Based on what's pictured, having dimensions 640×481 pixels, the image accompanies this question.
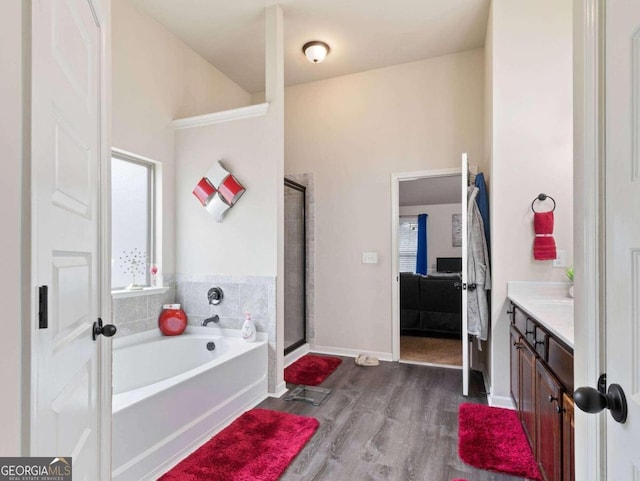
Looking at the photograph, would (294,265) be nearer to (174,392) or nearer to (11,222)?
(174,392)

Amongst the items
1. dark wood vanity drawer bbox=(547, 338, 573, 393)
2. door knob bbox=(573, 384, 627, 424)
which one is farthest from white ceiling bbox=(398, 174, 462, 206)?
door knob bbox=(573, 384, 627, 424)

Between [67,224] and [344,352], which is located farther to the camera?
[344,352]

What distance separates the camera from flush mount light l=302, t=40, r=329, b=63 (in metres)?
3.38

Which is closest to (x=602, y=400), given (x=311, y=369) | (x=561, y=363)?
(x=561, y=363)

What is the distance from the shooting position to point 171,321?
3.05 metres

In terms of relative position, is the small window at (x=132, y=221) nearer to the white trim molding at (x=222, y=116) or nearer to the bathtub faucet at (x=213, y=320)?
the white trim molding at (x=222, y=116)

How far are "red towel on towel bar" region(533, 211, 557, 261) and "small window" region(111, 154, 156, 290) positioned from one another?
328cm

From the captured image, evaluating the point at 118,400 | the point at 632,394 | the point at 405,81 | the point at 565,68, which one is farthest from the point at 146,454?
the point at 405,81

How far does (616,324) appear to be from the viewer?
67cm

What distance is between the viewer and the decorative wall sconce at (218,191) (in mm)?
3004

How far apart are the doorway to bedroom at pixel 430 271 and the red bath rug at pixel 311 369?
0.86m

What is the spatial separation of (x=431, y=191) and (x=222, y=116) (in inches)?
214

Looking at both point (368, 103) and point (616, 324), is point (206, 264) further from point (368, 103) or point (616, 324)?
point (616, 324)

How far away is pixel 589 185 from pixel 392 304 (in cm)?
311
